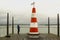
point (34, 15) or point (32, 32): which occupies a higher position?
point (34, 15)

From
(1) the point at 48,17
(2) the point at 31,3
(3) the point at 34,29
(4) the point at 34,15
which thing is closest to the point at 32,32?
(3) the point at 34,29

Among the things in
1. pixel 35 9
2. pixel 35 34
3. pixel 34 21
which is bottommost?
pixel 35 34

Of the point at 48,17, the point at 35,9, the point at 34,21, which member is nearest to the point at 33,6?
the point at 35,9

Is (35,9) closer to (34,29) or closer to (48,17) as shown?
(34,29)

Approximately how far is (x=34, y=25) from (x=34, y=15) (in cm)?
51

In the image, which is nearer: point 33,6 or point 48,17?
point 33,6

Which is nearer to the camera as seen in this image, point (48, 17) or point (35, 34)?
point (35, 34)

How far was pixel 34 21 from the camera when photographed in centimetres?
942

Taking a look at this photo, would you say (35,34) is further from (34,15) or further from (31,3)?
(31,3)

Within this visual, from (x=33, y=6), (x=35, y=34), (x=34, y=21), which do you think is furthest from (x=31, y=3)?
(x=35, y=34)

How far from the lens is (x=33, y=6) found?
9648 mm

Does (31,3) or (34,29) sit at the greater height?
(31,3)

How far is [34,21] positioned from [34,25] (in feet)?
0.66

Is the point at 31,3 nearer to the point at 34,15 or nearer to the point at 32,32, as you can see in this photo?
the point at 34,15
